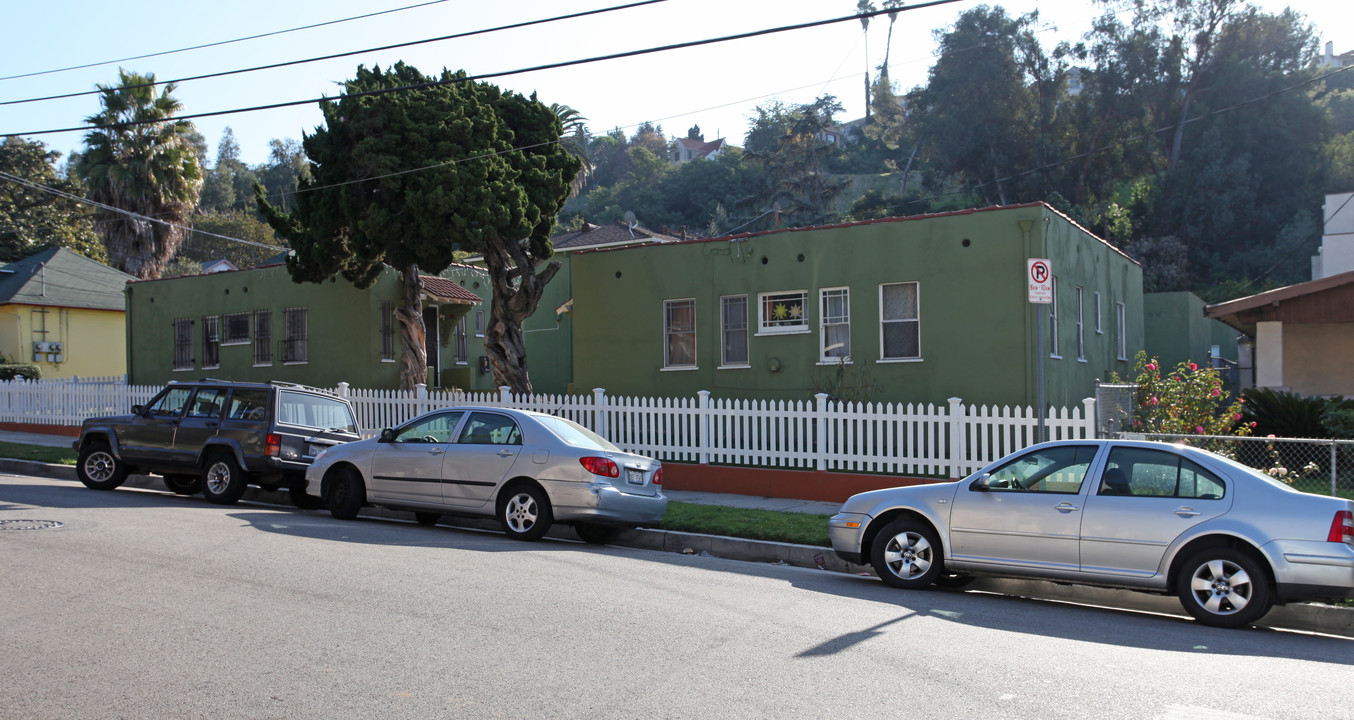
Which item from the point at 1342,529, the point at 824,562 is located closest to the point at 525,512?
the point at 824,562

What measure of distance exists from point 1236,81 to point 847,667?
54.7 meters

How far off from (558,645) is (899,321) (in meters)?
11.8

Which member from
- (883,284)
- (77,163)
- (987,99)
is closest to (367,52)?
(883,284)

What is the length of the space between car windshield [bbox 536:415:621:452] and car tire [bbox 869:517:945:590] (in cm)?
349

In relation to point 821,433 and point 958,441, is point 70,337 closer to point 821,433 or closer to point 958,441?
point 821,433

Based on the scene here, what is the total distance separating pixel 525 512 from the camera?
11.1 meters

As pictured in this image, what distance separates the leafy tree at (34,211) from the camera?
4200cm

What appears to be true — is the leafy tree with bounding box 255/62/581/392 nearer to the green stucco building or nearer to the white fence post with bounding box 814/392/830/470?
the green stucco building

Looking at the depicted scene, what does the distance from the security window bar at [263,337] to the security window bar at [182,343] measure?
2.41 m

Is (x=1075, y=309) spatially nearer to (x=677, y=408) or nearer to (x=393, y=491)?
(x=677, y=408)

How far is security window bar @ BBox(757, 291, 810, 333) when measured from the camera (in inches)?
703

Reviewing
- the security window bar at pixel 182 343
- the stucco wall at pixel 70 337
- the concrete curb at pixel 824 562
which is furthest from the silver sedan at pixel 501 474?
the stucco wall at pixel 70 337

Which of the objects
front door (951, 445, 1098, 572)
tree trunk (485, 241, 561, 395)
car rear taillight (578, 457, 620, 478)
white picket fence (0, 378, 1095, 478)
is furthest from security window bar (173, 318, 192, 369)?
front door (951, 445, 1098, 572)

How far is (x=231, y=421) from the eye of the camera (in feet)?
44.5
